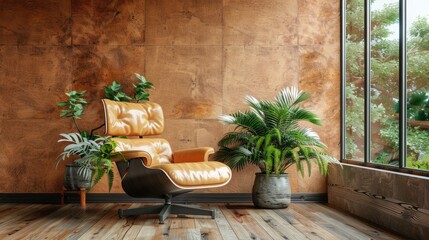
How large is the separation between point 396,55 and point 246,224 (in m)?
1.68

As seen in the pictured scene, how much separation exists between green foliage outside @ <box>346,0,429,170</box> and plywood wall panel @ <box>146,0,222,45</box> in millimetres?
1346

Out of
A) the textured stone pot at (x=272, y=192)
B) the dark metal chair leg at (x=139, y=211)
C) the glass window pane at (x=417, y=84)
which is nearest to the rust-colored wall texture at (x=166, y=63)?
the textured stone pot at (x=272, y=192)

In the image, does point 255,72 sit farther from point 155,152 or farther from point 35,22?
point 35,22

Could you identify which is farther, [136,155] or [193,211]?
[193,211]

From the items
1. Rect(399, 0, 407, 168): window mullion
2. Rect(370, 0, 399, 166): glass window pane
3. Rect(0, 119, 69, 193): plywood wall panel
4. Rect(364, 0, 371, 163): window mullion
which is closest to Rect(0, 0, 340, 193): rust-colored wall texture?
Rect(0, 119, 69, 193): plywood wall panel

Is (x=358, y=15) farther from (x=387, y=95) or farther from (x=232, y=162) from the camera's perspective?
(x=232, y=162)

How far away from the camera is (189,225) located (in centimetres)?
376

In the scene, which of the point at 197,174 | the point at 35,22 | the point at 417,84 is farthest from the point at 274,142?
the point at 35,22

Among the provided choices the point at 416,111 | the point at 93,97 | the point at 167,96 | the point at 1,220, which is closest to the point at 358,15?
the point at 416,111

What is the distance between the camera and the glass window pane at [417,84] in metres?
3.27

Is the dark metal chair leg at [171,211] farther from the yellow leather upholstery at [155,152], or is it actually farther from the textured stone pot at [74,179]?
the textured stone pot at [74,179]

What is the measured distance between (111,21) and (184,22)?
74cm

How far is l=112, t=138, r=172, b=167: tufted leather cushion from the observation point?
14.0 ft

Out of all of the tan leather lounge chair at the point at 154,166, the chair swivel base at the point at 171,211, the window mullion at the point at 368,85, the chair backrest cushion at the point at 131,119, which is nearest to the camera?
the tan leather lounge chair at the point at 154,166
